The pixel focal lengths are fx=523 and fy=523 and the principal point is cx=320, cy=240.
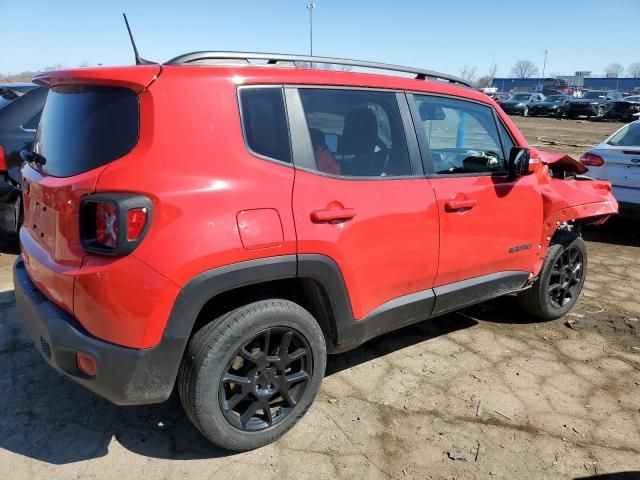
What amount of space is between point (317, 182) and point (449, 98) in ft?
4.27

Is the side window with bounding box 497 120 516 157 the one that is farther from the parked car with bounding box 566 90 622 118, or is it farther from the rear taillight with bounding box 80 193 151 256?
the parked car with bounding box 566 90 622 118

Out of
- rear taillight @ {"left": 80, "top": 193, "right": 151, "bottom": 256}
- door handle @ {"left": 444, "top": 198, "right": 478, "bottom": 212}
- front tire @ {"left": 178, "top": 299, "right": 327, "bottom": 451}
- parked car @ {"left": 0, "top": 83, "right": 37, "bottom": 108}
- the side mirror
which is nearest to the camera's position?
rear taillight @ {"left": 80, "top": 193, "right": 151, "bottom": 256}

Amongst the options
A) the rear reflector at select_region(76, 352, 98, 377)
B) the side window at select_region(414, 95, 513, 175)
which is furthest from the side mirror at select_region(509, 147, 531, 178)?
the rear reflector at select_region(76, 352, 98, 377)

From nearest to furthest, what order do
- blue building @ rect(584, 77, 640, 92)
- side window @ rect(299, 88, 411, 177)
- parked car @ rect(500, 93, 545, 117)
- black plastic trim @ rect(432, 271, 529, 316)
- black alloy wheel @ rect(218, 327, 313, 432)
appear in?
black alloy wheel @ rect(218, 327, 313, 432) < side window @ rect(299, 88, 411, 177) < black plastic trim @ rect(432, 271, 529, 316) < parked car @ rect(500, 93, 545, 117) < blue building @ rect(584, 77, 640, 92)

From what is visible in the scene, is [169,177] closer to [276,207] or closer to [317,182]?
[276,207]

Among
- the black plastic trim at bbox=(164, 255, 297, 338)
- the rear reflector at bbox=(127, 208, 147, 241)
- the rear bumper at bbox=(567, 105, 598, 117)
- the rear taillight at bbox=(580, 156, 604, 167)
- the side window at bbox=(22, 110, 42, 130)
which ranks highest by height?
the side window at bbox=(22, 110, 42, 130)

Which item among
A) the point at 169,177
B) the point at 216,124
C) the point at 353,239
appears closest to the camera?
the point at 169,177

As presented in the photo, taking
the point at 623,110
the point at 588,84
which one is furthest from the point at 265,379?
the point at 588,84

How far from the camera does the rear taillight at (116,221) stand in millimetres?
2031

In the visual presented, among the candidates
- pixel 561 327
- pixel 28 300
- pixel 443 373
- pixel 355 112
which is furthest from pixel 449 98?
pixel 28 300

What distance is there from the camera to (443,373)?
11.1ft

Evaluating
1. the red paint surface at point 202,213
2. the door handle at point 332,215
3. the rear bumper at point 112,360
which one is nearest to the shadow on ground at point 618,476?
the red paint surface at point 202,213

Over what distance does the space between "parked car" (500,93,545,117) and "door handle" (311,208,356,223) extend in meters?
36.5

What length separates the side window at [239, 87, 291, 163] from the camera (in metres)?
2.38
